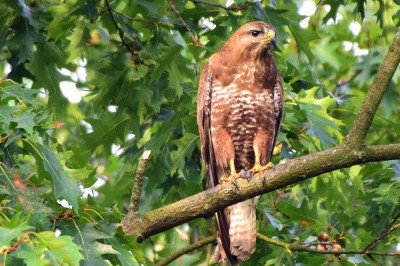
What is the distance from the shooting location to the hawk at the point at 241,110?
6.23 m

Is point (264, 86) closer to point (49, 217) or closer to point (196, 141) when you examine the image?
point (196, 141)

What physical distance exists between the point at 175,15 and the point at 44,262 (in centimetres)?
329

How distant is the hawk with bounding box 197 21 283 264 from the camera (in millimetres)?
6234

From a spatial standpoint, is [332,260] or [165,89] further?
[165,89]

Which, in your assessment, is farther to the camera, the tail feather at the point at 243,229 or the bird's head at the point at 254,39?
the bird's head at the point at 254,39

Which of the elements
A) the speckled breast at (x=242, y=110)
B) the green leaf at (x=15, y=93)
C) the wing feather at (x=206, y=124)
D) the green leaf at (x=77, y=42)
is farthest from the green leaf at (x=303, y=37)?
the green leaf at (x=15, y=93)

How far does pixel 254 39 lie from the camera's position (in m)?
6.34

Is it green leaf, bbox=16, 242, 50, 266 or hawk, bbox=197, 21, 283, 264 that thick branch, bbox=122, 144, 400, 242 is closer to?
hawk, bbox=197, 21, 283, 264

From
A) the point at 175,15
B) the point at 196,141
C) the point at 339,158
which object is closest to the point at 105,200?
the point at 196,141

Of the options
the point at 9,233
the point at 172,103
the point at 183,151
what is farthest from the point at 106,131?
the point at 9,233

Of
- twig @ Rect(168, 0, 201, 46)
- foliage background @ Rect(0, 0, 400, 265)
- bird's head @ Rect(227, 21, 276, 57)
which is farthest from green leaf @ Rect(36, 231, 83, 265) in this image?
bird's head @ Rect(227, 21, 276, 57)

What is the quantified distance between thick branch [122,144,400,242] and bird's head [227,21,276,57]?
1.63 m

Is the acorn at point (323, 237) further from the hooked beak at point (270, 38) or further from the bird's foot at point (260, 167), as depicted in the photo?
the hooked beak at point (270, 38)

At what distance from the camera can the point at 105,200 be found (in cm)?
775
